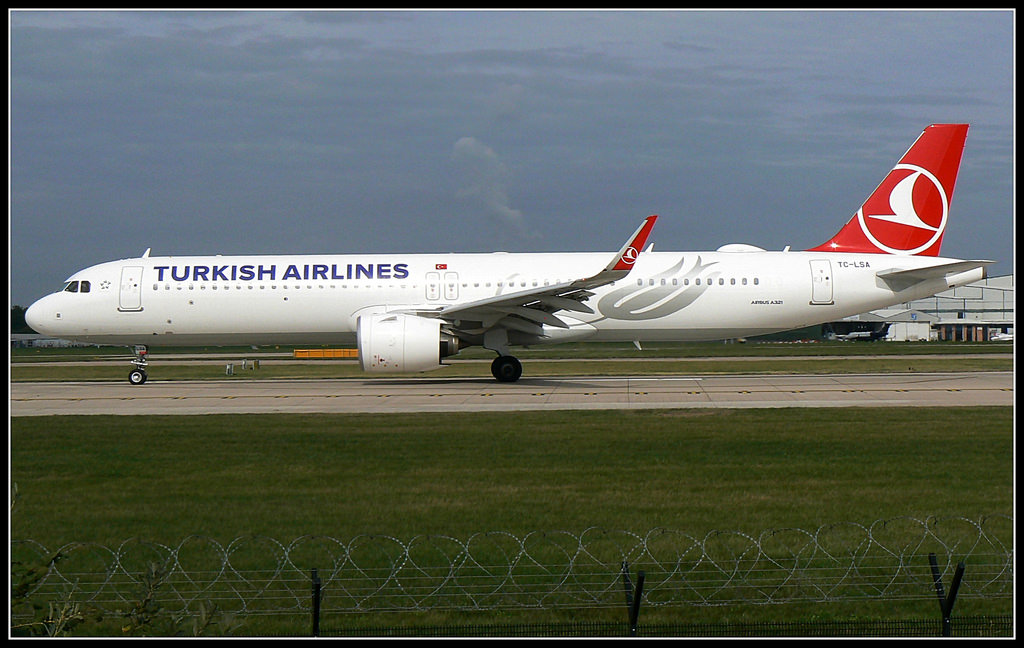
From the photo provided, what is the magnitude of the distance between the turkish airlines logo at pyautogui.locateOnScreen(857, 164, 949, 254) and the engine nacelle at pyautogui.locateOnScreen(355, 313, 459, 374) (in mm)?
13153

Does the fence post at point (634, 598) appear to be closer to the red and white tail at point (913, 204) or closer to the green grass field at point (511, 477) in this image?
the green grass field at point (511, 477)

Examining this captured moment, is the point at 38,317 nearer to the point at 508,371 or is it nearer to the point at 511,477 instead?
the point at 508,371

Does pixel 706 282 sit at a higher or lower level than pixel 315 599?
higher

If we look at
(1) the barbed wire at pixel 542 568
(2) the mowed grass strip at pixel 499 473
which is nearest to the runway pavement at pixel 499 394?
(2) the mowed grass strip at pixel 499 473

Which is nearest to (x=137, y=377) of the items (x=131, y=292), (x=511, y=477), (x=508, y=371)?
(x=131, y=292)

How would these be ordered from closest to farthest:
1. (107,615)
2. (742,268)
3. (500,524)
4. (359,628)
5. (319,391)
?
(107,615)
(359,628)
(500,524)
(319,391)
(742,268)

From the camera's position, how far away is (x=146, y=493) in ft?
36.3

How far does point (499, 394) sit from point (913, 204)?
13900 mm

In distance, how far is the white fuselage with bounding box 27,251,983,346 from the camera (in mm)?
26781

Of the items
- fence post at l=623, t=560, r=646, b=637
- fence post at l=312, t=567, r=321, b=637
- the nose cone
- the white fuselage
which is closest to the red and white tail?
the white fuselage

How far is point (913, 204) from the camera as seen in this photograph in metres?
28.1

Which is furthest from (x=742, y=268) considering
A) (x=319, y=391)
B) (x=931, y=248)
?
(x=319, y=391)

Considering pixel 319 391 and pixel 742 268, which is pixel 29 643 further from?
pixel 742 268

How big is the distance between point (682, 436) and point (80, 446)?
29.2 feet
